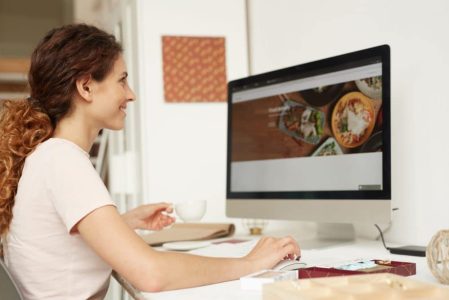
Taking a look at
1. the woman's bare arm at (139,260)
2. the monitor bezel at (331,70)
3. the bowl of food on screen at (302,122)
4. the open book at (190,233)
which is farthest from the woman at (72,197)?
the open book at (190,233)

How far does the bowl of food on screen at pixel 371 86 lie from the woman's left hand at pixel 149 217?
1.99ft

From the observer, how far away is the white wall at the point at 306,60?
1433 mm

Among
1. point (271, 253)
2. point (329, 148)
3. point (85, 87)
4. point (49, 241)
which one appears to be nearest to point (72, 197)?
point (49, 241)

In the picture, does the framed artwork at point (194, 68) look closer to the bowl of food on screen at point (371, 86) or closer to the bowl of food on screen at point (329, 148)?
the bowl of food on screen at point (329, 148)

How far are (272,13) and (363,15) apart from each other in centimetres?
58

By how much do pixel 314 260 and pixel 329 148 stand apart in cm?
30

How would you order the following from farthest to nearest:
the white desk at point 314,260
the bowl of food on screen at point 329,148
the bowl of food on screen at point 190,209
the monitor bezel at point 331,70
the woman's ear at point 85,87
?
the bowl of food on screen at point 190,209 → the bowl of food on screen at point 329,148 → the monitor bezel at point 331,70 → the woman's ear at point 85,87 → the white desk at point 314,260

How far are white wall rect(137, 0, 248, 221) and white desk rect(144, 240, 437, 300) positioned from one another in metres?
0.70

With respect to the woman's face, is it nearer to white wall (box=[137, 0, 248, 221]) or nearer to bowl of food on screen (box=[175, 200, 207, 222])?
bowl of food on screen (box=[175, 200, 207, 222])

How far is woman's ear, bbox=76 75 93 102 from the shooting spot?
3.88 ft

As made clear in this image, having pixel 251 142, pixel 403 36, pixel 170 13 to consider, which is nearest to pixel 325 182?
pixel 251 142

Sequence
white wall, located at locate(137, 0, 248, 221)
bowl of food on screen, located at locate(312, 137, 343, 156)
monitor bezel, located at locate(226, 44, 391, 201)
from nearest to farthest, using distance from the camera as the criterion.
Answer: monitor bezel, located at locate(226, 44, 391, 201) → bowl of food on screen, located at locate(312, 137, 343, 156) → white wall, located at locate(137, 0, 248, 221)

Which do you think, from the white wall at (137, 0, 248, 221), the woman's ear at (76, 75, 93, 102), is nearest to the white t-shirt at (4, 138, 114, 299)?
the woman's ear at (76, 75, 93, 102)

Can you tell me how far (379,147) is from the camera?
4.28ft
